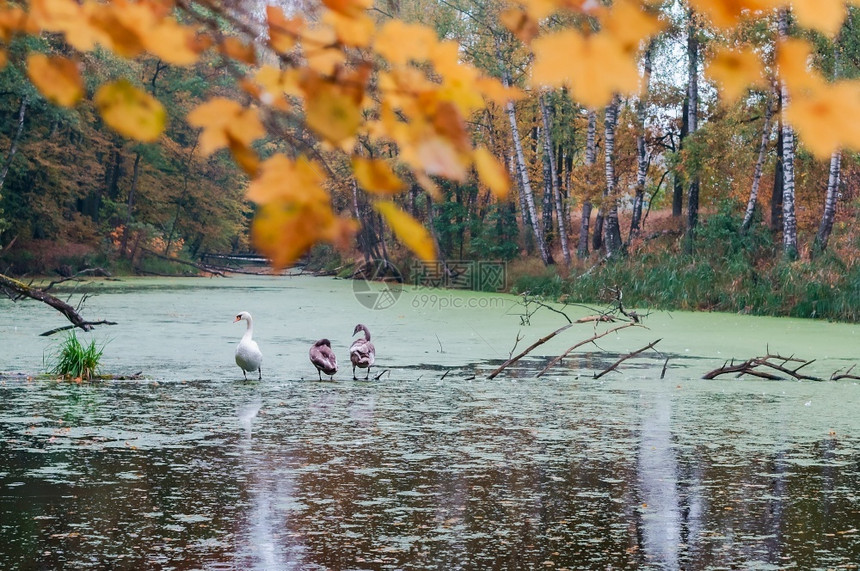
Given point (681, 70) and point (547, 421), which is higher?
point (681, 70)

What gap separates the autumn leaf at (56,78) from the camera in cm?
149

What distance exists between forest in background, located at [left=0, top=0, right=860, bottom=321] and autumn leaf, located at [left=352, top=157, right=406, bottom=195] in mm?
10101

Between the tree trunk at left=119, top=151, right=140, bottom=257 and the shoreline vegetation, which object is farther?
the tree trunk at left=119, top=151, right=140, bottom=257

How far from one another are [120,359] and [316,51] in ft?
35.9


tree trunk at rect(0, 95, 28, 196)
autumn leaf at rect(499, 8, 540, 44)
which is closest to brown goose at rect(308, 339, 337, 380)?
autumn leaf at rect(499, 8, 540, 44)

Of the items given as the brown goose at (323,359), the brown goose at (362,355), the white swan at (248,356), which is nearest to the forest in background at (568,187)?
the white swan at (248,356)

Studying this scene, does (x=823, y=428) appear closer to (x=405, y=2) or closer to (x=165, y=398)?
(x=165, y=398)

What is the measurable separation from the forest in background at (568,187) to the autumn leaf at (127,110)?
33.2 ft

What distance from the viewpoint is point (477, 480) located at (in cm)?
595

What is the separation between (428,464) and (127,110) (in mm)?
5178

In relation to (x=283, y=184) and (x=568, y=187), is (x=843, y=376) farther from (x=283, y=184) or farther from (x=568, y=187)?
(x=568, y=187)

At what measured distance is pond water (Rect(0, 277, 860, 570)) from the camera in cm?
462

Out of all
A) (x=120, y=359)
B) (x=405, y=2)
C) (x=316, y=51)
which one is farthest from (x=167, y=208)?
(x=316, y=51)

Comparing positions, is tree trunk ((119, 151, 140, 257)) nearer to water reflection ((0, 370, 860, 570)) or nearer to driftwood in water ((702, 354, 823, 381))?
water reflection ((0, 370, 860, 570))
